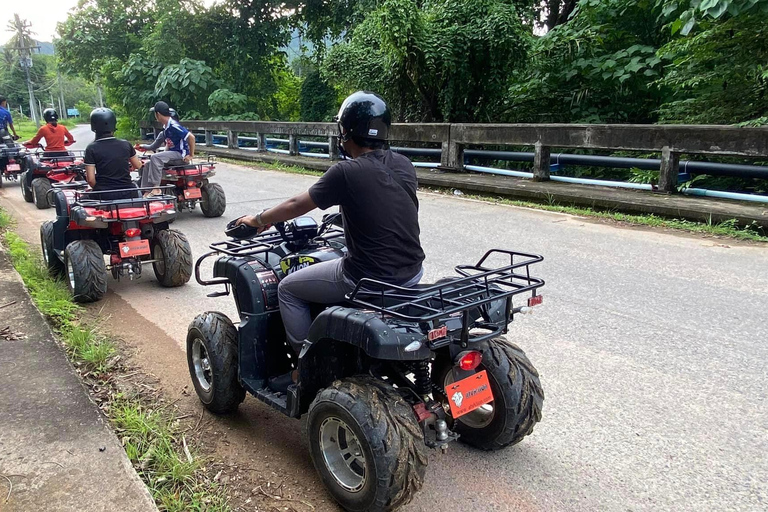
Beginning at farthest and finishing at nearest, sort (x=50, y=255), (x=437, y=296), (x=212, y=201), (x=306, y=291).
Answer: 1. (x=212, y=201)
2. (x=50, y=255)
3. (x=306, y=291)
4. (x=437, y=296)

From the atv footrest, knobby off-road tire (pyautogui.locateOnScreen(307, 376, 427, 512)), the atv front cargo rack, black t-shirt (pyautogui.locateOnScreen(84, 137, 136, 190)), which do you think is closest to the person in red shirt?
black t-shirt (pyautogui.locateOnScreen(84, 137, 136, 190))

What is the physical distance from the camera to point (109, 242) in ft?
22.4

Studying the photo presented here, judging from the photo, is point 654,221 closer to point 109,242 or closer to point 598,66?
point 598,66

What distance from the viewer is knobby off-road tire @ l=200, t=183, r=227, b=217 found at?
10.5 meters

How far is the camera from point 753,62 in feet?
30.3

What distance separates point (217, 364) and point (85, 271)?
3108 mm

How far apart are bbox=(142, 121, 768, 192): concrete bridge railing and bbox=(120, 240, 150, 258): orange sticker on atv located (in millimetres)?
7093

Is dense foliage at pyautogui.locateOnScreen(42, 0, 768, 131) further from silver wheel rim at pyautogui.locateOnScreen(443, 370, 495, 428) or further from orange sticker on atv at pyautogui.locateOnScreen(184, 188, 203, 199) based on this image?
silver wheel rim at pyautogui.locateOnScreen(443, 370, 495, 428)

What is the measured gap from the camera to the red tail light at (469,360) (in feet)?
9.42

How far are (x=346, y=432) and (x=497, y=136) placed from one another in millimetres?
9765

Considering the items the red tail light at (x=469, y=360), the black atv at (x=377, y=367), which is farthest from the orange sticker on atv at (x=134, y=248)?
the red tail light at (x=469, y=360)

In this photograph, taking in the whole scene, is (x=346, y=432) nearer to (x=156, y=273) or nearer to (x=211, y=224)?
(x=156, y=273)

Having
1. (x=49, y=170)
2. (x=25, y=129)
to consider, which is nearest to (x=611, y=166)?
(x=49, y=170)

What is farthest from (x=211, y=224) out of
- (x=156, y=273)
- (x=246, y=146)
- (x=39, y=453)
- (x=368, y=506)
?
→ (x=246, y=146)
